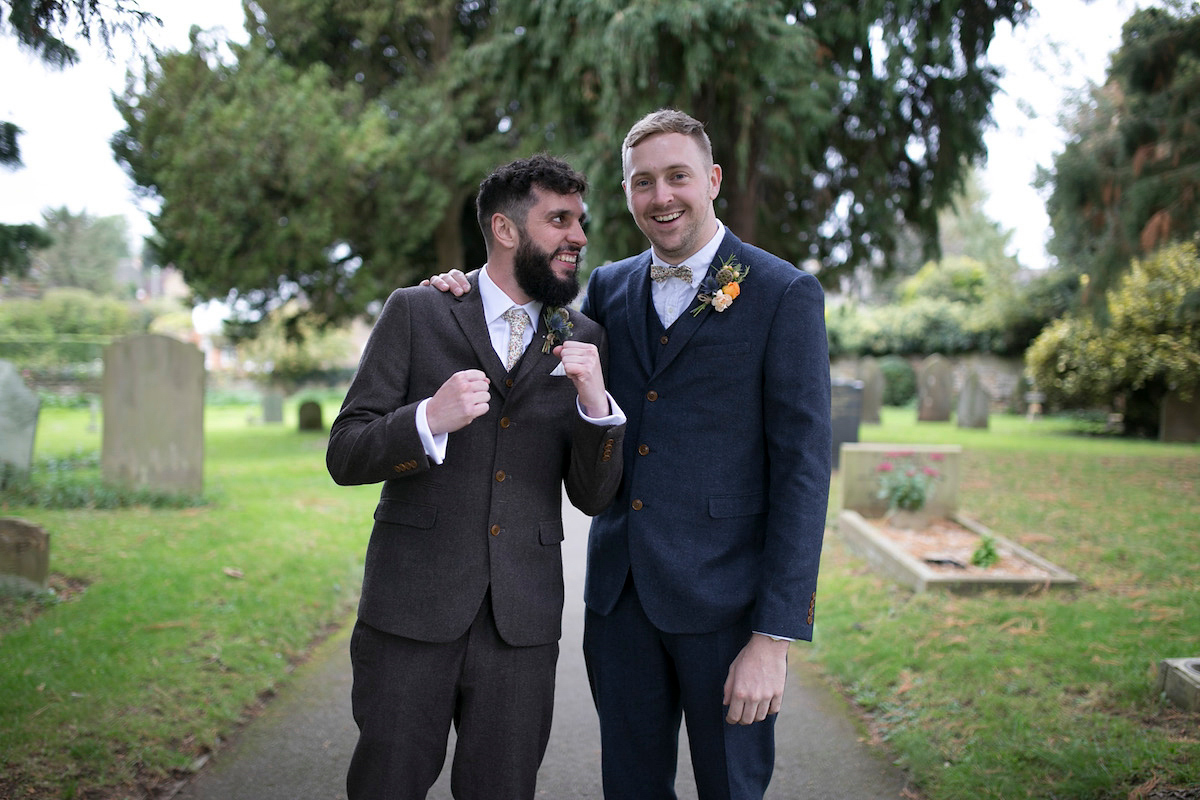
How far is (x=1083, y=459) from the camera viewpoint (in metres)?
12.5

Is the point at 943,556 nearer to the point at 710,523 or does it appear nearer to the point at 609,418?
the point at 710,523

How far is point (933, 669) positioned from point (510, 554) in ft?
10.3

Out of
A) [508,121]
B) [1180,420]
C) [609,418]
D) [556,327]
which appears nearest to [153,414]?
[556,327]

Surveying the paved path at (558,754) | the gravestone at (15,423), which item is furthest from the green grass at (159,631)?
the gravestone at (15,423)

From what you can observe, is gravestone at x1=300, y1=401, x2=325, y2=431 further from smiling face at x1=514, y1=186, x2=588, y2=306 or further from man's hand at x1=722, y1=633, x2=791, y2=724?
man's hand at x1=722, y1=633, x2=791, y2=724

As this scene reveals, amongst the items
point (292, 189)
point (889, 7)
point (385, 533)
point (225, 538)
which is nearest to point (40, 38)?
point (385, 533)

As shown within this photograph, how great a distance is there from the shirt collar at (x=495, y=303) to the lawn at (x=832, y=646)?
240 cm

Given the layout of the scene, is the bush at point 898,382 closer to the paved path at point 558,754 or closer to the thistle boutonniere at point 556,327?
the paved path at point 558,754

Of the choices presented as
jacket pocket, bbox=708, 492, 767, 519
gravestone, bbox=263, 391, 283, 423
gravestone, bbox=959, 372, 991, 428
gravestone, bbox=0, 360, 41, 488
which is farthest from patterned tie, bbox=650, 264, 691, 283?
gravestone, bbox=263, 391, 283, 423

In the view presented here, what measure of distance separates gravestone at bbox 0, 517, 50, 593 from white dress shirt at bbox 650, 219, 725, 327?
4.54 meters

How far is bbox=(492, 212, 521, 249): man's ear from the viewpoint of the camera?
7.72 ft

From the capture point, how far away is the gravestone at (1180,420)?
15633mm

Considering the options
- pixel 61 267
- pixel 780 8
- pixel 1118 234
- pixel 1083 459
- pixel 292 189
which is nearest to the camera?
→ pixel 780 8

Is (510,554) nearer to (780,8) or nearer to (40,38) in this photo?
(40,38)
